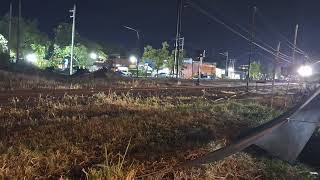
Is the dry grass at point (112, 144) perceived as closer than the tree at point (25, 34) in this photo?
Yes

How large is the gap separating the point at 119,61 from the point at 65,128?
107 metres

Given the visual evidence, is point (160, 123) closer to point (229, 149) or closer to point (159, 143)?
point (159, 143)

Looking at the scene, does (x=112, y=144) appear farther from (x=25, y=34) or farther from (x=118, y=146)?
(x=25, y=34)

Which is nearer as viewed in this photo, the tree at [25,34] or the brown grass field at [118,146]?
the brown grass field at [118,146]

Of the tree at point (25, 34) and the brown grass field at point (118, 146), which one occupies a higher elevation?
Answer: the tree at point (25, 34)

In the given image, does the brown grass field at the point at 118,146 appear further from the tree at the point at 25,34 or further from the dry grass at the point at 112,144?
the tree at the point at 25,34

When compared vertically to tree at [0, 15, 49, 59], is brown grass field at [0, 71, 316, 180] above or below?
below

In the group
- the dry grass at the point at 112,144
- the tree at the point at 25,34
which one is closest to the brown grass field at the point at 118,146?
the dry grass at the point at 112,144

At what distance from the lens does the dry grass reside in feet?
24.1

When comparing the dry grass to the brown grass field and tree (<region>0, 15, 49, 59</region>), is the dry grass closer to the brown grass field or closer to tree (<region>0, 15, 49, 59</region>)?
the brown grass field

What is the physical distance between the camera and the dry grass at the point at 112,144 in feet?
24.1

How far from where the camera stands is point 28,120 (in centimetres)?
1087

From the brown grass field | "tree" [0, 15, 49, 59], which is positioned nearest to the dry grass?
the brown grass field

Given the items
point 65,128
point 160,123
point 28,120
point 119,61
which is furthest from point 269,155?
point 119,61
